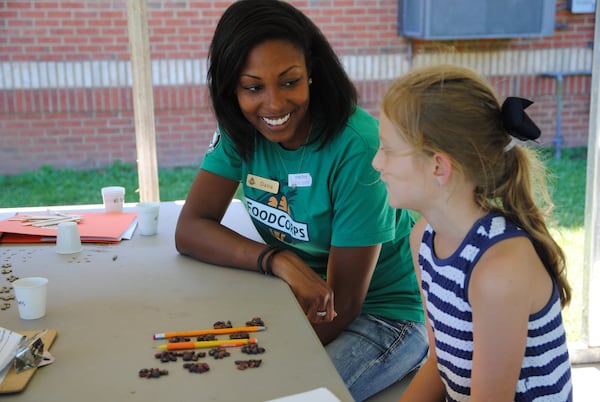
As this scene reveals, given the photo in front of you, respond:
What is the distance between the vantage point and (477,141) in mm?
1358

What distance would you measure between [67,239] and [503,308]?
1218 mm

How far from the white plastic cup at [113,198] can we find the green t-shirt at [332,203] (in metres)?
0.46

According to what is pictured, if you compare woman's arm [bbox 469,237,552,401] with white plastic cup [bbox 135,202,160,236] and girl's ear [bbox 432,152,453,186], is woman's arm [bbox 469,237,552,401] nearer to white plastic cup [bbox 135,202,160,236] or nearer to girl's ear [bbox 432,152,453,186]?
girl's ear [bbox 432,152,453,186]

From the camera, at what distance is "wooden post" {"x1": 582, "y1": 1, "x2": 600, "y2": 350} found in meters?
2.81

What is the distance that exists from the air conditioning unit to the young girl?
16.3 feet

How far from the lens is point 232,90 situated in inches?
77.3

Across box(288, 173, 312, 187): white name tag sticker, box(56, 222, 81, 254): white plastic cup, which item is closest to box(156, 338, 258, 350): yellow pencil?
box(288, 173, 312, 187): white name tag sticker

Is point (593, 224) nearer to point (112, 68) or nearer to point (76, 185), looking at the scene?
point (76, 185)

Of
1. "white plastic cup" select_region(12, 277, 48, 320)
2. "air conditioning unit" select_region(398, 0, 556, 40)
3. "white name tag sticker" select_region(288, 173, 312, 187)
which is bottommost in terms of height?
"white plastic cup" select_region(12, 277, 48, 320)

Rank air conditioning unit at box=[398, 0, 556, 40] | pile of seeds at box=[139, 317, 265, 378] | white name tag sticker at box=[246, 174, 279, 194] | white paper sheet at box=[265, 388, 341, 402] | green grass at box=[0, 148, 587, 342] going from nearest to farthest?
white paper sheet at box=[265, 388, 341, 402]
pile of seeds at box=[139, 317, 265, 378]
white name tag sticker at box=[246, 174, 279, 194]
green grass at box=[0, 148, 587, 342]
air conditioning unit at box=[398, 0, 556, 40]

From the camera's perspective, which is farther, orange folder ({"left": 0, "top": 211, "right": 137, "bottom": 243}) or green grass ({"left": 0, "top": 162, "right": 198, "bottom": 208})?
green grass ({"left": 0, "top": 162, "right": 198, "bottom": 208})

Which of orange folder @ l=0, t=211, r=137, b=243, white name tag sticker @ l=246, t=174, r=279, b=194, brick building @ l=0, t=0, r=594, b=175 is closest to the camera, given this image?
white name tag sticker @ l=246, t=174, r=279, b=194

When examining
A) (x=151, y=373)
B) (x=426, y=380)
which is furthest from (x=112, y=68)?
(x=151, y=373)

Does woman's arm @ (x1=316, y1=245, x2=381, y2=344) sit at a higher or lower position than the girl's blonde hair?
lower
